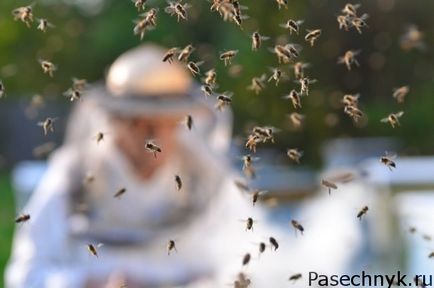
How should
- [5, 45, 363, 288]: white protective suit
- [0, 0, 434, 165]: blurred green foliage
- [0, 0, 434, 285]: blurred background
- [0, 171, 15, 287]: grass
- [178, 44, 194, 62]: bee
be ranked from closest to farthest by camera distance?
[178, 44, 194, 62]: bee
[5, 45, 363, 288]: white protective suit
[0, 0, 434, 285]: blurred background
[0, 0, 434, 165]: blurred green foliage
[0, 171, 15, 287]: grass

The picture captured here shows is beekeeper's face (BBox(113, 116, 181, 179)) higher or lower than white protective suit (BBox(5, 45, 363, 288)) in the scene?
higher

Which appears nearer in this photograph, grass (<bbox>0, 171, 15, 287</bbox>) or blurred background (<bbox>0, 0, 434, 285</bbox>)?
blurred background (<bbox>0, 0, 434, 285</bbox>)

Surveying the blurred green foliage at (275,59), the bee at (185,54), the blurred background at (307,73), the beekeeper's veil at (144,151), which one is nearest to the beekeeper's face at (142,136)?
the beekeeper's veil at (144,151)

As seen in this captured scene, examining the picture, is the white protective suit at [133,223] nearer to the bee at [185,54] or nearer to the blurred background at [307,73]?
the blurred background at [307,73]

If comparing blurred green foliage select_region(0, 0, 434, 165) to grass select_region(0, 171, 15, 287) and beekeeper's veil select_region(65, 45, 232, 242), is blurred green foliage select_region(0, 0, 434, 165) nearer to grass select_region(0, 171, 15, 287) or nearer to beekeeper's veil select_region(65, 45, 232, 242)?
grass select_region(0, 171, 15, 287)

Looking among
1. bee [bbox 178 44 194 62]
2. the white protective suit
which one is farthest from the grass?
bee [bbox 178 44 194 62]

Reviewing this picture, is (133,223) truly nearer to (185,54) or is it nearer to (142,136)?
(142,136)

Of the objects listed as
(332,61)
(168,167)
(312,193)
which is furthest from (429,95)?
(168,167)
